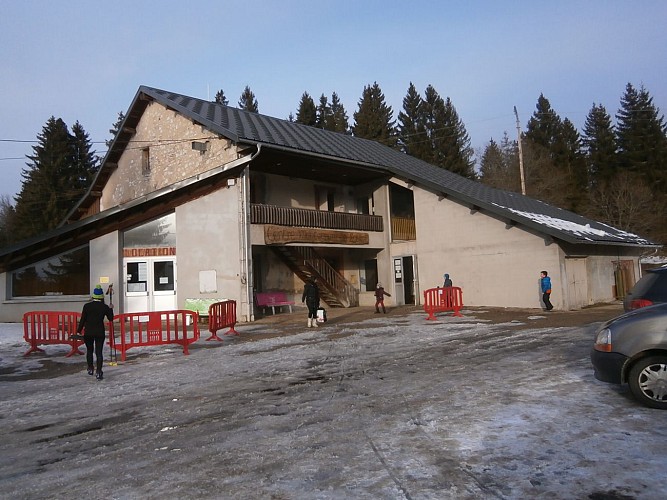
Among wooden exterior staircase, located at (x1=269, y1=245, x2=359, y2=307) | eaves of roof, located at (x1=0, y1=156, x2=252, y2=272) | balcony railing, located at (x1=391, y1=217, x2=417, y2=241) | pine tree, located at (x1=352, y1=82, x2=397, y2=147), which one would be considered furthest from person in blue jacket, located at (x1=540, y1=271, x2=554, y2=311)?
pine tree, located at (x1=352, y1=82, x2=397, y2=147)

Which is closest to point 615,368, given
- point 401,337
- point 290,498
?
point 290,498

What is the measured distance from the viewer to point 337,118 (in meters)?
62.5

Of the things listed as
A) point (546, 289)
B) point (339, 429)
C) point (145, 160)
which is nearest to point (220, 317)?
point (339, 429)

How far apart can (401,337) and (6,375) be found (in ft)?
28.1

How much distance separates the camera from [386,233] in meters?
25.6

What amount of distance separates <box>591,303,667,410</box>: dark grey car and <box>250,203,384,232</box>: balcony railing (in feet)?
49.5

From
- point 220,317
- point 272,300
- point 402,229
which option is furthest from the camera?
point 402,229

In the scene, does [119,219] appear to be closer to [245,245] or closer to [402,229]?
[245,245]

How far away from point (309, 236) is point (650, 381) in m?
16.7

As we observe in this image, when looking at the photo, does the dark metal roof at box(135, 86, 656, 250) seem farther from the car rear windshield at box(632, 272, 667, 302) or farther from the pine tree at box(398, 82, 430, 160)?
the pine tree at box(398, 82, 430, 160)

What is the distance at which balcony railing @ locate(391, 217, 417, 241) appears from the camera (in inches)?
1011

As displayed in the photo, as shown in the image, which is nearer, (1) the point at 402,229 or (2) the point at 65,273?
(2) the point at 65,273

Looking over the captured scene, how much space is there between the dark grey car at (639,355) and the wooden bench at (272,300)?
658 inches

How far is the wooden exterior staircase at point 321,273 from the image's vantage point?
23.1 metres
